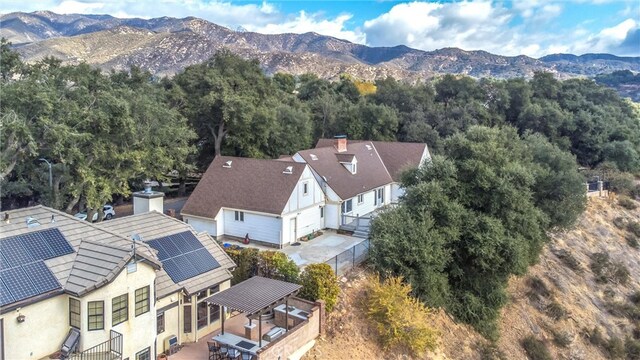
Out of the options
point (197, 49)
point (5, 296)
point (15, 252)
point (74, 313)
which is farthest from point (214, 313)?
point (197, 49)

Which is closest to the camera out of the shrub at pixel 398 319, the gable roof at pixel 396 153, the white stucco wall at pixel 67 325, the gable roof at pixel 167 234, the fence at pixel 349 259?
the white stucco wall at pixel 67 325

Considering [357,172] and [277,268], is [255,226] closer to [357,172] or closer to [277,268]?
[277,268]

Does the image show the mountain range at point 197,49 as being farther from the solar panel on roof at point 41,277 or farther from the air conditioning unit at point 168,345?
the air conditioning unit at point 168,345

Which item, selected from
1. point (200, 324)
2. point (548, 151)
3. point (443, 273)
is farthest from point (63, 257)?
point (548, 151)

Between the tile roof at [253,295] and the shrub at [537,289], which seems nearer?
the tile roof at [253,295]

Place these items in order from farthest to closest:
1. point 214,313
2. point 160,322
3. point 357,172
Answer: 1. point 357,172
2. point 214,313
3. point 160,322

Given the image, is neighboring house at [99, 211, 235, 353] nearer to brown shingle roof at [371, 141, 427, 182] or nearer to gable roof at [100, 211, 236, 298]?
gable roof at [100, 211, 236, 298]

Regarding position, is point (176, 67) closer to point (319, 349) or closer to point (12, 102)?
point (12, 102)

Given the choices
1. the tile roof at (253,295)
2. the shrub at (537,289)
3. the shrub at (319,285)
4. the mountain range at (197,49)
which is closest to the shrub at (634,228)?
the shrub at (537,289)
